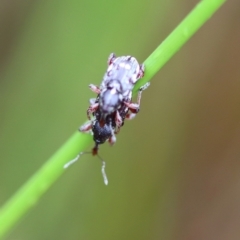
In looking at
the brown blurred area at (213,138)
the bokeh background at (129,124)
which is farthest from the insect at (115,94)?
the brown blurred area at (213,138)

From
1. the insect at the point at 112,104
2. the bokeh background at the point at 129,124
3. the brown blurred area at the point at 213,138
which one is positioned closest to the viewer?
the insect at the point at 112,104

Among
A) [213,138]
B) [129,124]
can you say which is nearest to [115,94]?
[129,124]

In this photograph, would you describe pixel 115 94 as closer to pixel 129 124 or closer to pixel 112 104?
pixel 112 104

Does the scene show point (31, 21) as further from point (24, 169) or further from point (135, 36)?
point (24, 169)

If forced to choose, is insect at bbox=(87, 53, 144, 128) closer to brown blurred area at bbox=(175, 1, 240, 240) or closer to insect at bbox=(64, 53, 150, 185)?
insect at bbox=(64, 53, 150, 185)

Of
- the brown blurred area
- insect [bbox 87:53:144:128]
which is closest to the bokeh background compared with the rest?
the brown blurred area

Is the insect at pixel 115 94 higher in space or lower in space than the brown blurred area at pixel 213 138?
lower

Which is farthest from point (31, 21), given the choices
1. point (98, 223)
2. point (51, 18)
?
point (98, 223)

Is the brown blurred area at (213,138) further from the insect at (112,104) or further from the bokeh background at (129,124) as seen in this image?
the insect at (112,104)

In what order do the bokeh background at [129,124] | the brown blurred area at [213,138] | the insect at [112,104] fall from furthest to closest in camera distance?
the brown blurred area at [213,138] → the bokeh background at [129,124] → the insect at [112,104]
